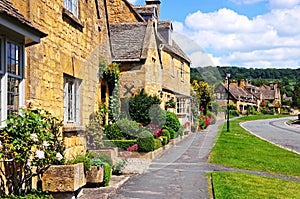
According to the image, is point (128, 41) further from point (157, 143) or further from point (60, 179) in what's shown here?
point (60, 179)

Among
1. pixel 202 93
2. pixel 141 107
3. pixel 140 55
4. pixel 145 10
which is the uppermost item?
pixel 145 10

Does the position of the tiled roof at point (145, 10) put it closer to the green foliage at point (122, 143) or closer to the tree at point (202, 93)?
the tree at point (202, 93)

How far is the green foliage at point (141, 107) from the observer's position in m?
21.0

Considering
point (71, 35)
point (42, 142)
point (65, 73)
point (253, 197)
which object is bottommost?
point (253, 197)

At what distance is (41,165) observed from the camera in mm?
8297

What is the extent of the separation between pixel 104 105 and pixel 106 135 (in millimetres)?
1209

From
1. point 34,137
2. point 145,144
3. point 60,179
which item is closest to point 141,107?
point 145,144

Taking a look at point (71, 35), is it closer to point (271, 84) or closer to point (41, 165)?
point (41, 165)

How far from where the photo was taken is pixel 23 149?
751 centimetres

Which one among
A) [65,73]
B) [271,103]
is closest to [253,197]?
[65,73]

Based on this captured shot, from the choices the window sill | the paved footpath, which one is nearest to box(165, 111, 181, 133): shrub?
the paved footpath

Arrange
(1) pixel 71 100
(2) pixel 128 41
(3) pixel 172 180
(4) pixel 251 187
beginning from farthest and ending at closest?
1. (2) pixel 128 41
2. (1) pixel 71 100
3. (3) pixel 172 180
4. (4) pixel 251 187

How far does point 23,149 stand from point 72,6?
593cm

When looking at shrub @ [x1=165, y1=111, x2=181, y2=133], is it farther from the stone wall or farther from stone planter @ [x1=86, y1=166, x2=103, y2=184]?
stone planter @ [x1=86, y1=166, x2=103, y2=184]
